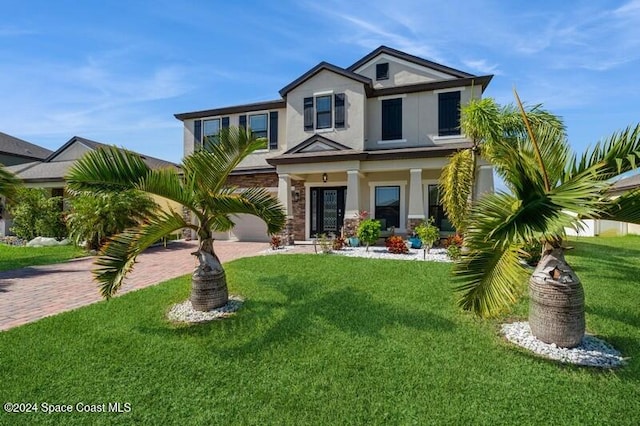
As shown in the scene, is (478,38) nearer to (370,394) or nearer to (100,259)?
(370,394)

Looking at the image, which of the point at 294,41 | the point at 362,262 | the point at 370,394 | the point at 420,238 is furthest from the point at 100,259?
the point at 420,238

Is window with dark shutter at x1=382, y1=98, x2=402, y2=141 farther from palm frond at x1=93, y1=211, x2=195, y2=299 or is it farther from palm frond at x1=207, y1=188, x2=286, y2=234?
palm frond at x1=93, y1=211, x2=195, y2=299

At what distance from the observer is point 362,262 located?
955 cm

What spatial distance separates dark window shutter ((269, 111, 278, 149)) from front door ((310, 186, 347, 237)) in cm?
330

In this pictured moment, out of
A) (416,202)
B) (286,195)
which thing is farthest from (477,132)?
(286,195)

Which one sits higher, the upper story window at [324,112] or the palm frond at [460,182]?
the upper story window at [324,112]

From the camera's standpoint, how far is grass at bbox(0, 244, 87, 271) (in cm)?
1093

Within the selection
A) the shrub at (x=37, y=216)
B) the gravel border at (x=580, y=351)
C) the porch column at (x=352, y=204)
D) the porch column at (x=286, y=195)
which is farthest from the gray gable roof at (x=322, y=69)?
the shrub at (x=37, y=216)

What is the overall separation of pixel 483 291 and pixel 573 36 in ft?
26.6

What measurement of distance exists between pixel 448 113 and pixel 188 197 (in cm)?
1239

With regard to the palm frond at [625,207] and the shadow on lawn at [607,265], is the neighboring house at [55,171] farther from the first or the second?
the shadow on lawn at [607,265]

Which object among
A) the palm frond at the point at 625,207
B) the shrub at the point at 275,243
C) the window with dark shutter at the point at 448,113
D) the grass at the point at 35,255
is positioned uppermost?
the window with dark shutter at the point at 448,113

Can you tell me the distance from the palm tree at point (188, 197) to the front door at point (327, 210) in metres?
9.80

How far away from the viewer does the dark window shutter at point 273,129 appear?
16672 mm
